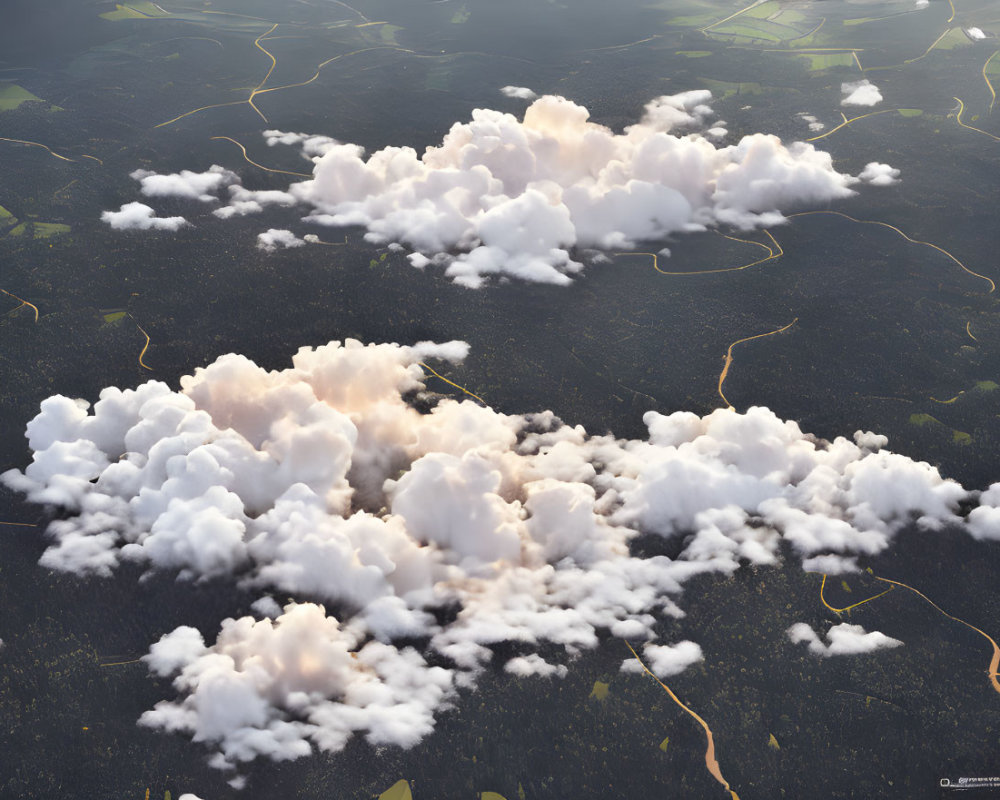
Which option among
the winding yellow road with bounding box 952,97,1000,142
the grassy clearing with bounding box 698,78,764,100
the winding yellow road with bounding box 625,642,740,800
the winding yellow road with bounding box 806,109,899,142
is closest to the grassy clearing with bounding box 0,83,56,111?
the grassy clearing with bounding box 698,78,764,100

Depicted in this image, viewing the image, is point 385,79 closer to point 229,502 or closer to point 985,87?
point 985,87

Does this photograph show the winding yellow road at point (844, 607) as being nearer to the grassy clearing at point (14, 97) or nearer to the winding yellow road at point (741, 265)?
the winding yellow road at point (741, 265)

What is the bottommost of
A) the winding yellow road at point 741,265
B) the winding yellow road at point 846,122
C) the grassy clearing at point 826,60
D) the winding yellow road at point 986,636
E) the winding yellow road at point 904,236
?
the winding yellow road at point 986,636

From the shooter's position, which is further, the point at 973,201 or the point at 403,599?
the point at 973,201

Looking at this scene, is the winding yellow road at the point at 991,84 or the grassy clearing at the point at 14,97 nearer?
the grassy clearing at the point at 14,97

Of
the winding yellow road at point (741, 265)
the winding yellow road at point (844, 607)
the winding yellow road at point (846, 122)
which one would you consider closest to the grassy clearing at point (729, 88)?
the winding yellow road at point (846, 122)

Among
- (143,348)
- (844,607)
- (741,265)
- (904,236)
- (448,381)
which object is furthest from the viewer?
(904,236)

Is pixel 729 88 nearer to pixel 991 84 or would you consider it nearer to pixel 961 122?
pixel 961 122

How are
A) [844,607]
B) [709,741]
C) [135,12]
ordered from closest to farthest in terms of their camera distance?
[709,741], [844,607], [135,12]

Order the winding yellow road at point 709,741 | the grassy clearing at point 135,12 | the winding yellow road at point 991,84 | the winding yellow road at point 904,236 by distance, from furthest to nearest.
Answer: the grassy clearing at point 135,12 → the winding yellow road at point 991,84 → the winding yellow road at point 904,236 → the winding yellow road at point 709,741

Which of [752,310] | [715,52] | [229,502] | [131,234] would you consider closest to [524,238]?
[752,310]

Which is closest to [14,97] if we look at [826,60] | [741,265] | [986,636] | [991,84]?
[741,265]
